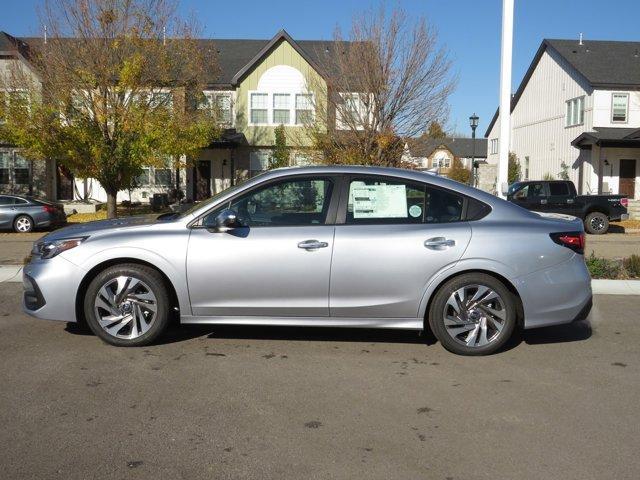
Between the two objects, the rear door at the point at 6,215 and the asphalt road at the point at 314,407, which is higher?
the rear door at the point at 6,215

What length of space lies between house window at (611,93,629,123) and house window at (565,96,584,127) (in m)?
1.58

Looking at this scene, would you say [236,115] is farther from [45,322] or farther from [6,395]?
[6,395]

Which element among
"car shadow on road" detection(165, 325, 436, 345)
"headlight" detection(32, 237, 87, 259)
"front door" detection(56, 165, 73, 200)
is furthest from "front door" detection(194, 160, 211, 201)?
"headlight" detection(32, 237, 87, 259)

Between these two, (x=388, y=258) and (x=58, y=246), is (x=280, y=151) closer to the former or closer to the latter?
(x=58, y=246)

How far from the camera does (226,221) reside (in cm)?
545

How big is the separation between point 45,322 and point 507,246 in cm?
479

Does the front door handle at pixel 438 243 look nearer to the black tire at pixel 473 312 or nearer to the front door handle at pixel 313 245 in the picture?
the black tire at pixel 473 312

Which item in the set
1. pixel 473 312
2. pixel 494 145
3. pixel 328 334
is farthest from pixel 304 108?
pixel 494 145

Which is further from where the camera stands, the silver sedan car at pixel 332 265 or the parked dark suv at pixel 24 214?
the parked dark suv at pixel 24 214

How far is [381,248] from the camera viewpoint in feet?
18.1

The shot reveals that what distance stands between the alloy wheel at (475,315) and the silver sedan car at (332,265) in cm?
1

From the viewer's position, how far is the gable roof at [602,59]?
31.1 meters

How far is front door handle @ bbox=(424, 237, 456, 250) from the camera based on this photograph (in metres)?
5.52

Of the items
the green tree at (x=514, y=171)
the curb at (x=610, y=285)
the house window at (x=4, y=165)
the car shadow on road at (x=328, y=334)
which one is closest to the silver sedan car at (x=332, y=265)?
the car shadow on road at (x=328, y=334)
